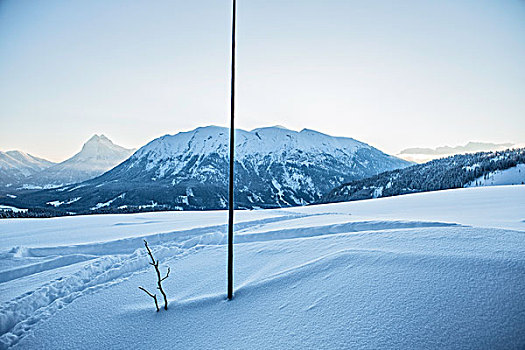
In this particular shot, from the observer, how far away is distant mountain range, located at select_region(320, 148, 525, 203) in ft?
294

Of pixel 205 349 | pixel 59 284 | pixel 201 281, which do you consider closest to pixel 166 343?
pixel 205 349

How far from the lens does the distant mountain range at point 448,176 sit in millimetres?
89625

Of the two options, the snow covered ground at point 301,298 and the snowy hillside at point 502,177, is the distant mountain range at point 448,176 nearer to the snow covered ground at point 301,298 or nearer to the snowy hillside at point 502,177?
the snowy hillside at point 502,177

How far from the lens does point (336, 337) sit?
10.2 ft

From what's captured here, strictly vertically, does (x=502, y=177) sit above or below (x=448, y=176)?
below

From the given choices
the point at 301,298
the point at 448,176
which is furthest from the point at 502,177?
the point at 301,298

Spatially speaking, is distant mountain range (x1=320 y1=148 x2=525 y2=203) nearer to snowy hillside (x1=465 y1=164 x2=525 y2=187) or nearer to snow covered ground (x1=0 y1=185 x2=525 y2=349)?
snowy hillside (x1=465 y1=164 x2=525 y2=187)

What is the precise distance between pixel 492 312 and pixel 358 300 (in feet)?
4.61

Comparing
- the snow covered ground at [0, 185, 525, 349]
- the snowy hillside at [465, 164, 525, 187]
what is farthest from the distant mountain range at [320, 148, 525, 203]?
the snow covered ground at [0, 185, 525, 349]

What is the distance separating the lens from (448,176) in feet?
319

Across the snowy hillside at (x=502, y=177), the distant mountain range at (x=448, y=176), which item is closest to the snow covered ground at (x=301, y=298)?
the distant mountain range at (x=448, y=176)

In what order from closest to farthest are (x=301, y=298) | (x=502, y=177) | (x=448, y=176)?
(x=301, y=298), (x=502, y=177), (x=448, y=176)

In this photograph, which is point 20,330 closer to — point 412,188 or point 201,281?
point 201,281

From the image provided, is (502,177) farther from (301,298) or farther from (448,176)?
(301,298)
